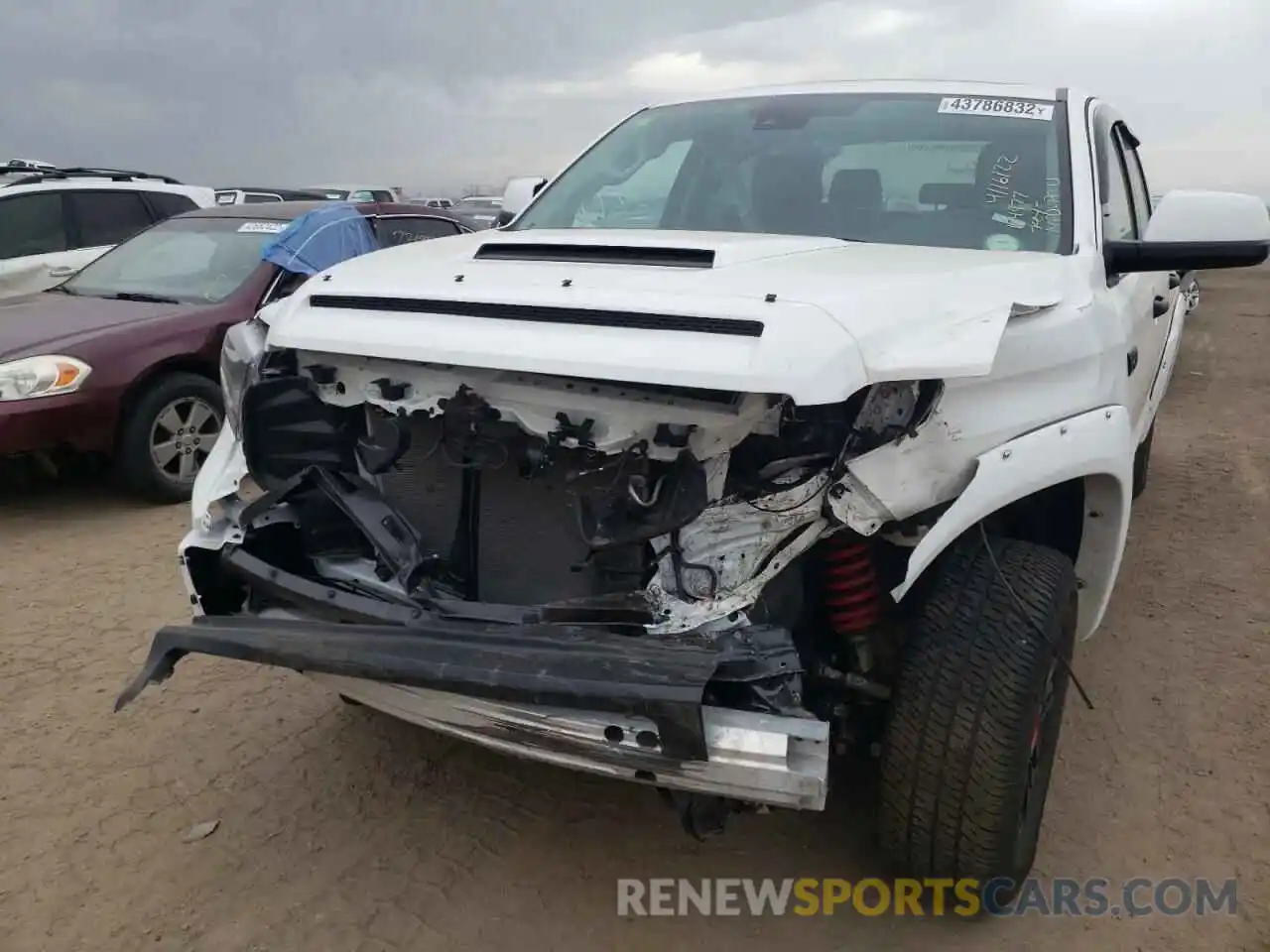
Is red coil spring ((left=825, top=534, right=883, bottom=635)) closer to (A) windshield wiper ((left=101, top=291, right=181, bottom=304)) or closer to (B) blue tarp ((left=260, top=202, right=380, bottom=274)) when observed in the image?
(B) blue tarp ((left=260, top=202, right=380, bottom=274))

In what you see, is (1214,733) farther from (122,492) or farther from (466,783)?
(122,492)

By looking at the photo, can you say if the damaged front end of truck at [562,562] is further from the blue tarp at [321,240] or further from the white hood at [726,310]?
the blue tarp at [321,240]

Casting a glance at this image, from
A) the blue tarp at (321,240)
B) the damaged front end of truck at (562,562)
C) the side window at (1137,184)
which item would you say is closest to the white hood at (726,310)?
the damaged front end of truck at (562,562)

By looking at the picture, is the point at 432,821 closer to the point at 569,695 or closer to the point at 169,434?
the point at 569,695

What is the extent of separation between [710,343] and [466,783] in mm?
1658

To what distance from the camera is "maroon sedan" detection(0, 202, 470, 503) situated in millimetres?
4980

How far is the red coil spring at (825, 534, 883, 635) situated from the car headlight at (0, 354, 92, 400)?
166 inches

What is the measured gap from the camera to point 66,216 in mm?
8250

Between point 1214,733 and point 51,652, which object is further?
point 51,652

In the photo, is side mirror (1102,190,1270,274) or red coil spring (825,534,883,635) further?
side mirror (1102,190,1270,274)

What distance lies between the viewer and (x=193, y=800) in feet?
9.59

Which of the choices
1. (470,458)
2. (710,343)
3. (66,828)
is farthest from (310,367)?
(66,828)

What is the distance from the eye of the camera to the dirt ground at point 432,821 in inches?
95.7

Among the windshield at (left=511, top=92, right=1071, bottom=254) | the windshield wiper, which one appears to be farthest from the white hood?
the windshield wiper
